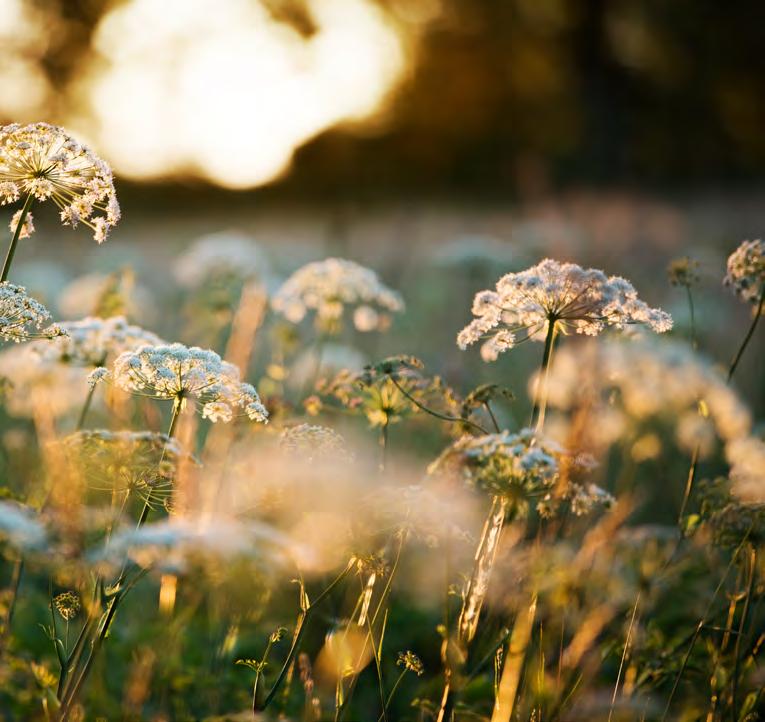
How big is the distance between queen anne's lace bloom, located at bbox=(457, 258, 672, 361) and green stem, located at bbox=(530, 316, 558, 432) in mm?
37

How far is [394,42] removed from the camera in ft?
105

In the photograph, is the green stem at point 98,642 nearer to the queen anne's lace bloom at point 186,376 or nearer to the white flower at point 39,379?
the queen anne's lace bloom at point 186,376

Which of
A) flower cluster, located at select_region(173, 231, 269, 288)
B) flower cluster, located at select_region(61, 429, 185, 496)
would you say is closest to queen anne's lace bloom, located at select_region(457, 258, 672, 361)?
flower cluster, located at select_region(61, 429, 185, 496)

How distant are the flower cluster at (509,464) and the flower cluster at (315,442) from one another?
0.64 m

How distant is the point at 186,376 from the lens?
367 cm

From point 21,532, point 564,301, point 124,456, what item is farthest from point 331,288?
point 21,532

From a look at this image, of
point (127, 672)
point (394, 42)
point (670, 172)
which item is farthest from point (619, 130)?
point (127, 672)

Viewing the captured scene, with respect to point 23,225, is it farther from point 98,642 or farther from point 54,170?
point 98,642

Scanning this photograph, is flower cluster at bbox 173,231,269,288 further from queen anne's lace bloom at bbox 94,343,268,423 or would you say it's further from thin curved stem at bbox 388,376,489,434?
queen anne's lace bloom at bbox 94,343,268,423

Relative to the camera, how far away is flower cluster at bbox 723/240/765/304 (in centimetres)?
456

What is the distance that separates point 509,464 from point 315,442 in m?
1.16

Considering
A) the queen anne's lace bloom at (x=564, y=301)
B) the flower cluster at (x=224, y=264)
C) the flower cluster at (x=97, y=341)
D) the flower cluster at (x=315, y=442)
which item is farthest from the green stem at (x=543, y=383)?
the flower cluster at (x=224, y=264)

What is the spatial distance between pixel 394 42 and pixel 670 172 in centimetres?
1324

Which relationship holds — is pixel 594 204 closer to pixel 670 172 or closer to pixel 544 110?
pixel 670 172
